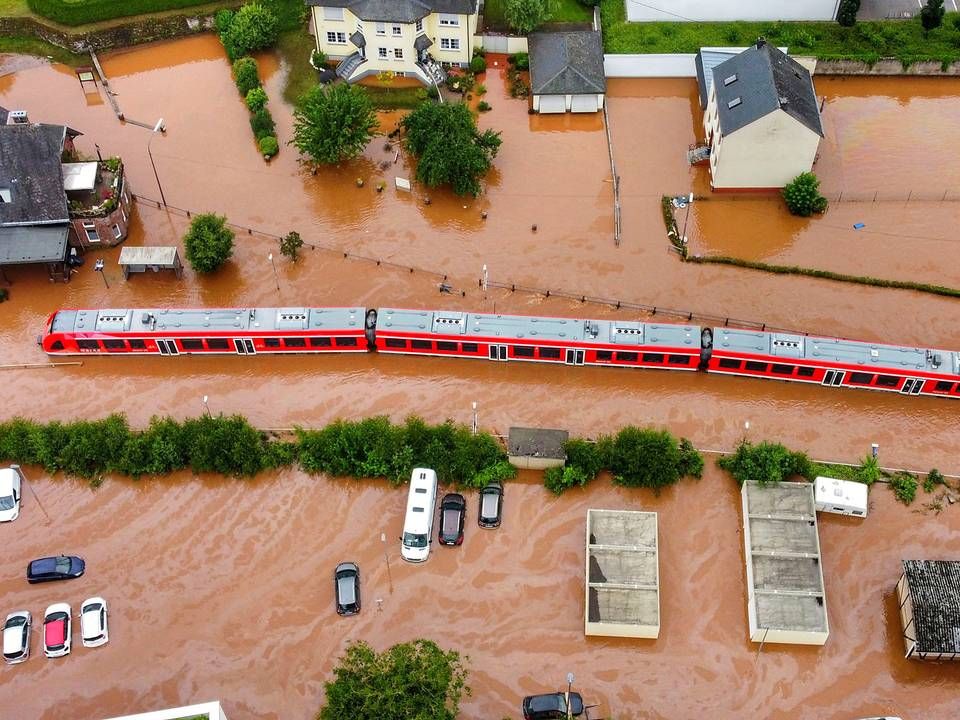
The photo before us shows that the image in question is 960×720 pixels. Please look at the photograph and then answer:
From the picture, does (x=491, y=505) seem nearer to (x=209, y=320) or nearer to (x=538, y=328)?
(x=538, y=328)

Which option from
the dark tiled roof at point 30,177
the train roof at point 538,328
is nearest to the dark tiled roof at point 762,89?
the train roof at point 538,328

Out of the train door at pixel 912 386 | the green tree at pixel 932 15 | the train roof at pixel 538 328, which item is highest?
the green tree at pixel 932 15

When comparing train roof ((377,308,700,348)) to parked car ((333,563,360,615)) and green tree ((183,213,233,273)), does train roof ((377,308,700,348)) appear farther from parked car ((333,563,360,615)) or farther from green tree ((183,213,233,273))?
parked car ((333,563,360,615))

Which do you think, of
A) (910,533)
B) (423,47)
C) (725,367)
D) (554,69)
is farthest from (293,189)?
(910,533)

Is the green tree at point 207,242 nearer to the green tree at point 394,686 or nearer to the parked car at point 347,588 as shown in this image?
the parked car at point 347,588

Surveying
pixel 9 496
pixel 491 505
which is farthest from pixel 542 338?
pixel 9 496

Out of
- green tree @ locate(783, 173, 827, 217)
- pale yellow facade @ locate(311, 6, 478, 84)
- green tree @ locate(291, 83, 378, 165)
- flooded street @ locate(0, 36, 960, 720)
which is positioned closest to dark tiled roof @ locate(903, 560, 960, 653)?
flooded street @ locate(0, 36, 960, 720)
